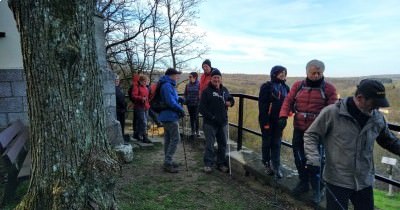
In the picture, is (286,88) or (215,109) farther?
(215,109)

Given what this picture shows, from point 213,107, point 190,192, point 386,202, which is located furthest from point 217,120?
point 386,202

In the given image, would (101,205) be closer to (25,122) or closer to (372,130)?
(372,130)

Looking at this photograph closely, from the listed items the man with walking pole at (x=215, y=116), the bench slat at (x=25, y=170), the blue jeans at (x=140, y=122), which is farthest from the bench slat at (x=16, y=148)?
the blue jeans at (x=140, y=122)

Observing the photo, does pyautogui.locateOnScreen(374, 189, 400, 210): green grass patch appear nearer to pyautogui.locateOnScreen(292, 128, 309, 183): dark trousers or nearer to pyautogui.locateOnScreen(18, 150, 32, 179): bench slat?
pyautogui.locateOnScreen(292, 128, 309, 183): dark trousers

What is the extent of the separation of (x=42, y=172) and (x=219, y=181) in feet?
9.70

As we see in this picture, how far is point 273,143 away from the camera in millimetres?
4805

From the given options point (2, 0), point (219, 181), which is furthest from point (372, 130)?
point (2, 0)

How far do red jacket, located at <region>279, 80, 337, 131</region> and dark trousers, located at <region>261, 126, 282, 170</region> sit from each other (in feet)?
1.99

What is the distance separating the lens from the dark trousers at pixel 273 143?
4742 mm

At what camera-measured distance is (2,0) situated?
5.50 meters

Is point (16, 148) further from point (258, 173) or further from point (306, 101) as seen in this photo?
point (306, 101)

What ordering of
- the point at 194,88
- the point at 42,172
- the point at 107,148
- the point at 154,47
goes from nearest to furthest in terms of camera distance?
the point at 42,172, the point at 107,148, the point at 194,88, the point at 154,47

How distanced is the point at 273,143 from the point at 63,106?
3.07m

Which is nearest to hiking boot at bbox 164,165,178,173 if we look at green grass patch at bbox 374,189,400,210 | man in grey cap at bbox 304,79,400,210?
man in grey cap at bbox 304,79,400,210
